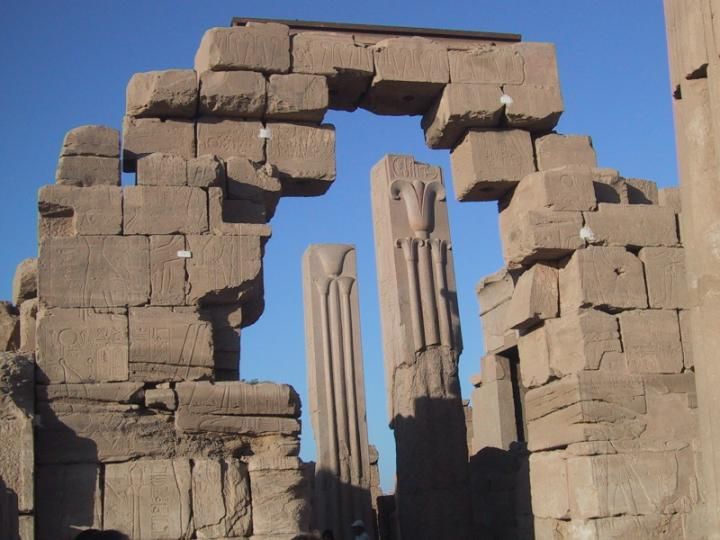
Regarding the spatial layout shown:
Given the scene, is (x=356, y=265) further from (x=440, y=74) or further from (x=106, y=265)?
(x=106, y=265)

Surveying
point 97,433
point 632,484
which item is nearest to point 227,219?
point 97,433

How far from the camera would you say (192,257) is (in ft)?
32.0

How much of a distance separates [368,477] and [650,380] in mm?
4884

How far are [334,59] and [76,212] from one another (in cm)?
306

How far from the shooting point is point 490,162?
11.4 m

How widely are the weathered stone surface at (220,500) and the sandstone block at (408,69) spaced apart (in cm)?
427

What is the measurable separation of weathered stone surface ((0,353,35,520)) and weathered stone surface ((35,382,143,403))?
13cm

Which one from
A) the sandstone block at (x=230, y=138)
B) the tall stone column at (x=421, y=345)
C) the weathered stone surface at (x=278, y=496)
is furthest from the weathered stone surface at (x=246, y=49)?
the weathered stone surface at (x=278, y=496)

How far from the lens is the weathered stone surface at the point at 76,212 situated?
9.64 metres

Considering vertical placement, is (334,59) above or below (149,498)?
above

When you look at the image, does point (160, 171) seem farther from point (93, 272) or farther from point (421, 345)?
point (421, 345)

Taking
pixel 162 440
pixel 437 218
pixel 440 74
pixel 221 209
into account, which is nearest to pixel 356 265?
pixel 437 218

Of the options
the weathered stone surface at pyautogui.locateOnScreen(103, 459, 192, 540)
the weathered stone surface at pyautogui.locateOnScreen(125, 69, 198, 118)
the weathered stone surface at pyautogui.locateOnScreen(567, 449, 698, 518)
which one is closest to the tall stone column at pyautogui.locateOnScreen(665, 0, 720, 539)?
the weathered stone surface at pyautogui.locateOnScreen(567, 449, 698, 518)

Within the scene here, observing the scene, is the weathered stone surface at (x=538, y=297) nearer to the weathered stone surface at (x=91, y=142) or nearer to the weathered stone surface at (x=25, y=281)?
the weathered stone surface at (x=91, y=142)
